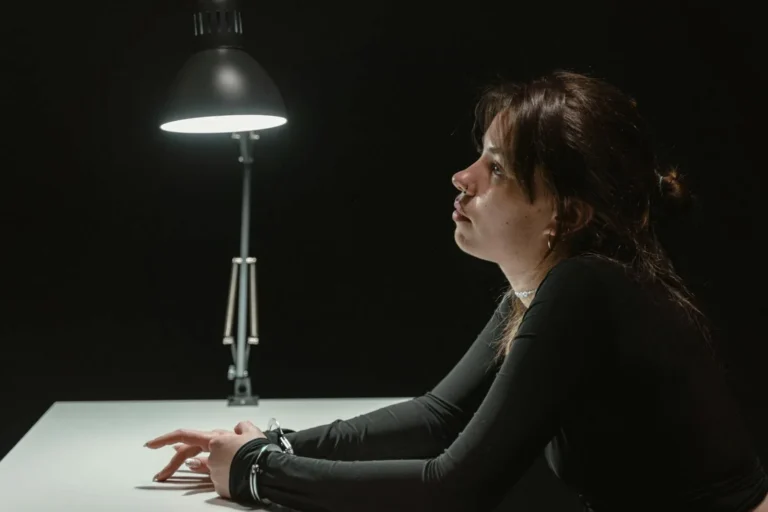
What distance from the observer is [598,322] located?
1.31m

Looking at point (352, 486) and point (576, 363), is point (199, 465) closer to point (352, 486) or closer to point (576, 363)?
point (352, 486)

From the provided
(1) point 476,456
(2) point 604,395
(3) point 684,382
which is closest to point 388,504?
(1) point 476,456

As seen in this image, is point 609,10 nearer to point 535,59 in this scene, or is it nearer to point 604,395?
point 535,59

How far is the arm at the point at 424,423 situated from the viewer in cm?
174

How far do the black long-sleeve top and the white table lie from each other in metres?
0.27

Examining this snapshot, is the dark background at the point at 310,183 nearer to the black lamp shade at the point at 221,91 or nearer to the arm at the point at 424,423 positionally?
the black lamp shade at the point at 221,91

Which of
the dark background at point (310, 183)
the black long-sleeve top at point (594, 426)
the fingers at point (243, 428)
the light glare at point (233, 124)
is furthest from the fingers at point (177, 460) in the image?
the dark background at point (310, 183)

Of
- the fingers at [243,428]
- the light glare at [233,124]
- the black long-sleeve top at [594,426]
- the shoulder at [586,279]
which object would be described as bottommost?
the fingers at [243,428]

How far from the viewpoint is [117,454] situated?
1.84 m

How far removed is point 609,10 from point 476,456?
190 cm

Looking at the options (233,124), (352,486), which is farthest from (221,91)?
(352,486)

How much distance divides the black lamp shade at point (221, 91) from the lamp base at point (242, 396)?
0.61 meters

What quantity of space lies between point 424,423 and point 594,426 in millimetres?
483

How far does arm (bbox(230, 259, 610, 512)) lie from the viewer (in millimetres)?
1276
